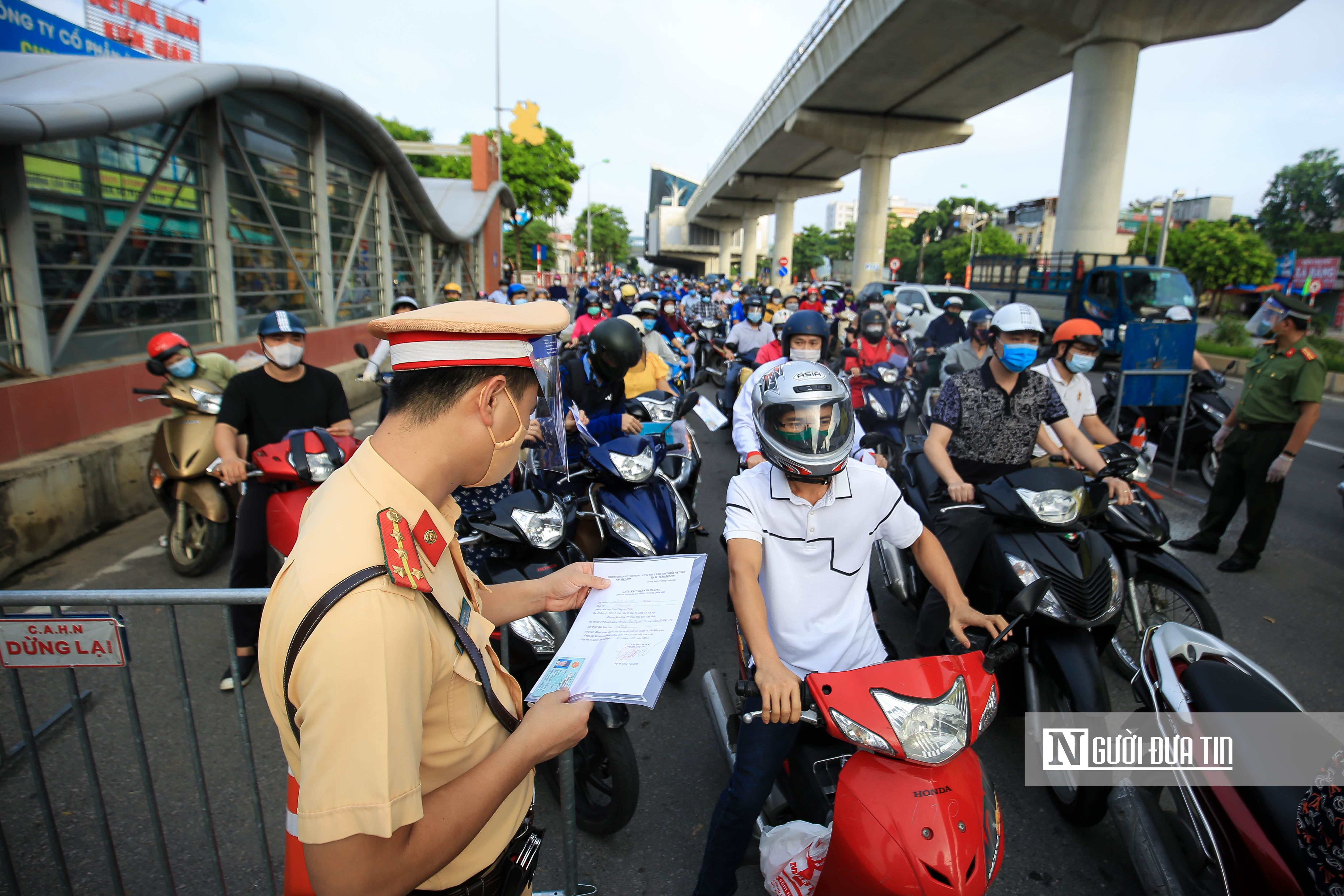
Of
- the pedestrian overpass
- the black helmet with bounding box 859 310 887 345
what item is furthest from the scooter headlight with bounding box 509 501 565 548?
the pedestrian overpass

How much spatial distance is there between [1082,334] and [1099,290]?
13314 millimetres

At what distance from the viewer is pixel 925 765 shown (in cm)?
174

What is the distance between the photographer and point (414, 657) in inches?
40.9

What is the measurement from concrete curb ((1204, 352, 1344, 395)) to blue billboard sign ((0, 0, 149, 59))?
2118 cm

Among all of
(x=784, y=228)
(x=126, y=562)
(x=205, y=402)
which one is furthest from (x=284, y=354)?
(x=784, y=228)

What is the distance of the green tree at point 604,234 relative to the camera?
88.9 m

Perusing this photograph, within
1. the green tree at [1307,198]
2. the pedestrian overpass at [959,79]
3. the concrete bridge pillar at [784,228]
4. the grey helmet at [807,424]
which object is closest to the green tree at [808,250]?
the concrete bridge pillar at [784,228]

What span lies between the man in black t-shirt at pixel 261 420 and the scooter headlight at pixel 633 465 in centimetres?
173

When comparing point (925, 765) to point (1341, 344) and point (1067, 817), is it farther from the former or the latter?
point (1341, 344)

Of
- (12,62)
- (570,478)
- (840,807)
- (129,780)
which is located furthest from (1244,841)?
(12,62)

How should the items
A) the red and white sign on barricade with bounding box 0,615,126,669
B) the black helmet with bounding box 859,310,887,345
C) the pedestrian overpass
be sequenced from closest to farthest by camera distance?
1. the red and white sign on barricade with bounding box 0,615,126,669
2. the black helmet with bounding box 859,310,887,345
3. the pedestrian overpass

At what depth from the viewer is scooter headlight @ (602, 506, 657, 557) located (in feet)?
12.1

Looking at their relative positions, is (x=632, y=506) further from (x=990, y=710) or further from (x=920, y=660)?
(x=990, y=710)

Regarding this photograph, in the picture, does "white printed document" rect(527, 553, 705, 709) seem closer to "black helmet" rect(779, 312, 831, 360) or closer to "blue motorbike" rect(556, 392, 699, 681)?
"blue motorbike" rect(556, 392, 699, 681)
